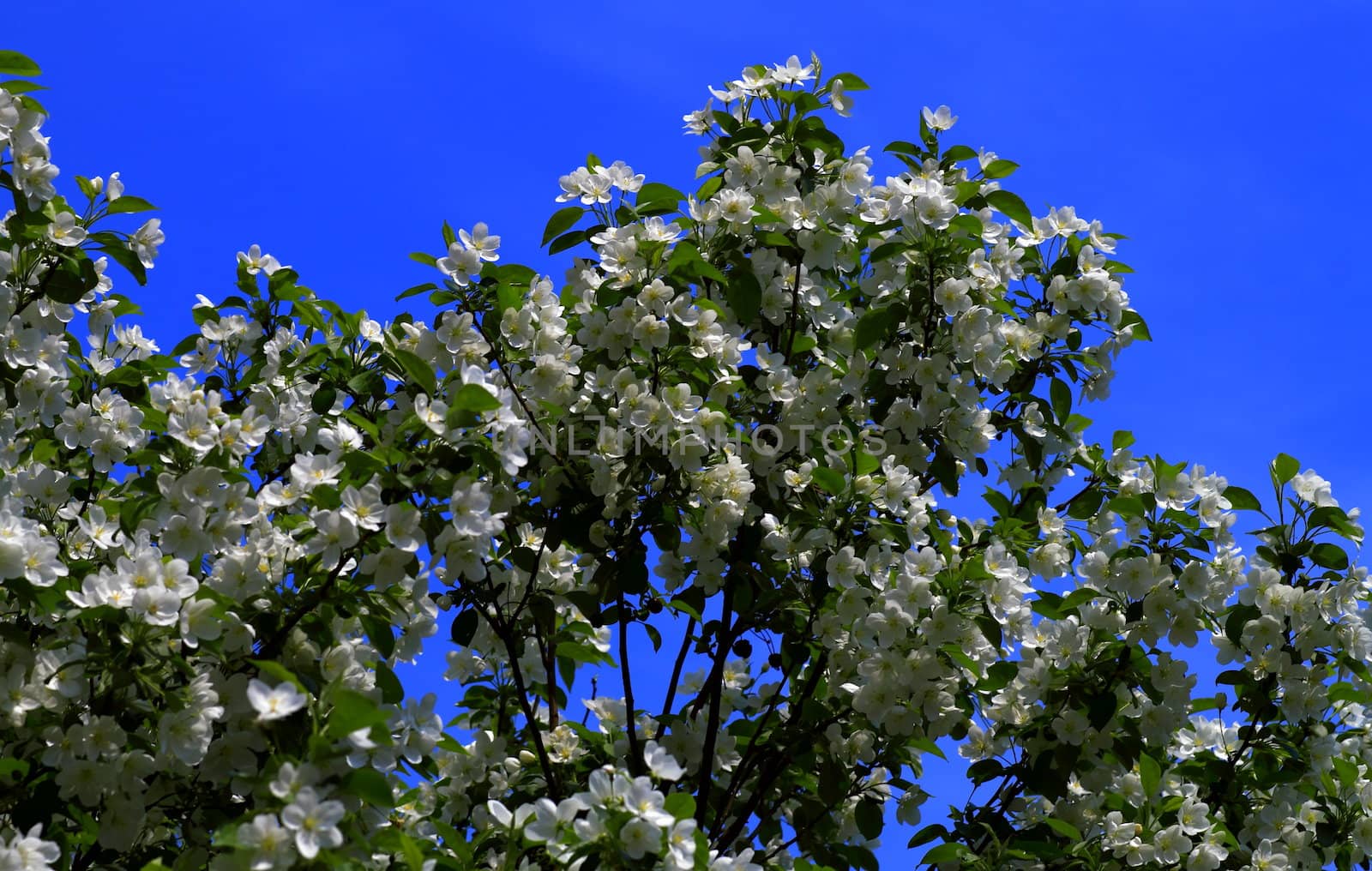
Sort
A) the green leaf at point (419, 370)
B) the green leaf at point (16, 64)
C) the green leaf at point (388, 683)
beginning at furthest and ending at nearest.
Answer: the green leaf at point (16, 64) < the green leaf at point (388, 683) < the green leaf at point (419, 370)

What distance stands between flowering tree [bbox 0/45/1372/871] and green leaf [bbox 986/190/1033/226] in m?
0.01

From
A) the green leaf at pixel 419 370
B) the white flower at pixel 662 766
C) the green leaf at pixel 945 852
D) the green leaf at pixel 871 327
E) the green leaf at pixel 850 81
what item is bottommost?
the white flower at pixel 662 766

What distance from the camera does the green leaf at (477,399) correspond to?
121 inches

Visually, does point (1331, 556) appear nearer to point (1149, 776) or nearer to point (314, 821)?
point (1149, 776)

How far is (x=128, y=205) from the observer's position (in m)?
4.20

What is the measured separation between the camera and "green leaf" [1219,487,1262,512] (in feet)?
14.8

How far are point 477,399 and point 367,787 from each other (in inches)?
34.9

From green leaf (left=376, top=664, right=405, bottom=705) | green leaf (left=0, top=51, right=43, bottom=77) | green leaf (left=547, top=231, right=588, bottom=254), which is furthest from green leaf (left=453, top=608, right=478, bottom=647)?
green leaf (left=0, top=51, right=43, bottom=77)

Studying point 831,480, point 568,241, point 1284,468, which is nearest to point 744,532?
point 831,480

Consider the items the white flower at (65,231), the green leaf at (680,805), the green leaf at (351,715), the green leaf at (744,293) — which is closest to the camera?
the green leaf at (351,715)

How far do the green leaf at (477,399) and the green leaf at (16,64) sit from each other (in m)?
1.73

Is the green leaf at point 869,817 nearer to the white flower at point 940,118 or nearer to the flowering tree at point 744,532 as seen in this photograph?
the flowering tree at point 744,532

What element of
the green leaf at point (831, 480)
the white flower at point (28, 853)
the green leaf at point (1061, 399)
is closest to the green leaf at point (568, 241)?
the green leaf at point (831, 480)

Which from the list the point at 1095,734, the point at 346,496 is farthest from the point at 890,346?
the point at 346,496
